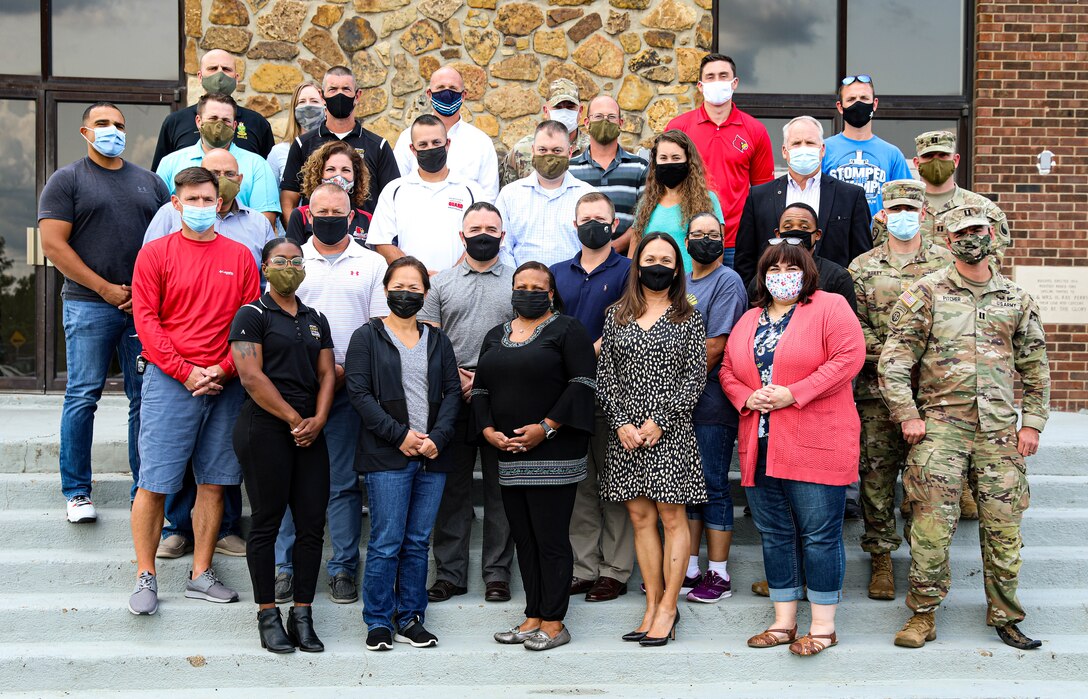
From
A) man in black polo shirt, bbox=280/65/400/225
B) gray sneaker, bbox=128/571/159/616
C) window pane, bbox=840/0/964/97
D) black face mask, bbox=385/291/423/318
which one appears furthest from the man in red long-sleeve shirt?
window pane, bbox=840/0/964/97

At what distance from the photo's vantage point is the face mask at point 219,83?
690 cm

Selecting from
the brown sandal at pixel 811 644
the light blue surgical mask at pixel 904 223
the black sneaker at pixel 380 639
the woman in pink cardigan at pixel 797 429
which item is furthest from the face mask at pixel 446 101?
the brown sandal at pixel 811 644

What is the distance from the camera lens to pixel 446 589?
5.58 m

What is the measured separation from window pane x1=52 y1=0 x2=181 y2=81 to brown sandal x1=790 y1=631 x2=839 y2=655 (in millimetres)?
7183

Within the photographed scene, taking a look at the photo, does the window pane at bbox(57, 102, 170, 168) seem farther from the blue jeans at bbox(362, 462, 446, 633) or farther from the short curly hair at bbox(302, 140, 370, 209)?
the blue jeans at bbox(362, 462, 446, 633)

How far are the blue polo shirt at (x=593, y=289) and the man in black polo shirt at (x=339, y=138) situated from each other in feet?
5.14

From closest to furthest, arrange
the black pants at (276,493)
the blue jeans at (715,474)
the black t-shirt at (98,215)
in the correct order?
1. the black pants at (276,493)
2. the blue jeans at (715,474)
3. the black t-shirt at (98,215)

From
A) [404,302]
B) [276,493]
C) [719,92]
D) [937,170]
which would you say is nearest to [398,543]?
[276,493]

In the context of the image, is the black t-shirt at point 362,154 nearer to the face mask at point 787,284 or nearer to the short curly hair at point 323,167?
the short curly hair at point 323,167

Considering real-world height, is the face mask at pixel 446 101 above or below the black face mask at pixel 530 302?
above

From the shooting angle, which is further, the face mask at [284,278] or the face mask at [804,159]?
the face mask at [804,159]

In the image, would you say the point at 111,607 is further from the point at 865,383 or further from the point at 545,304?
the point at 865,383

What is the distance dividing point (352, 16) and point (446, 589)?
5332 millimetres

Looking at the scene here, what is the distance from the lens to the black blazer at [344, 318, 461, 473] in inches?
205
